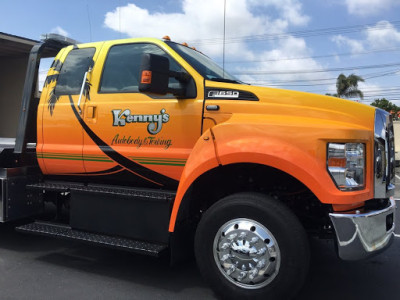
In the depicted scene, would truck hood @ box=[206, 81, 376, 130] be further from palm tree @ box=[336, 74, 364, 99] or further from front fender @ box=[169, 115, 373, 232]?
palm tree @ box=[336, 74, 364, 99]

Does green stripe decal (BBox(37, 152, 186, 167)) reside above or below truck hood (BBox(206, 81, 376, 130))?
below

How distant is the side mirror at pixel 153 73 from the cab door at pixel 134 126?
→ 1.28ft

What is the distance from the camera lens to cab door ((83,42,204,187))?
12.0 feet

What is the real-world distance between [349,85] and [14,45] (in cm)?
3153

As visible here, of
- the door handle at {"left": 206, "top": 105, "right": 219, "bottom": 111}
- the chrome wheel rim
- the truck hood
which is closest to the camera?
the chrome wheel rim

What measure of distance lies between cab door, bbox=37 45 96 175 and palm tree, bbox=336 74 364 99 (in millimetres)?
34132

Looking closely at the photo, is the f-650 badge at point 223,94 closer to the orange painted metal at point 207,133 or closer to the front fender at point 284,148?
the orange painted metal at point 207,133

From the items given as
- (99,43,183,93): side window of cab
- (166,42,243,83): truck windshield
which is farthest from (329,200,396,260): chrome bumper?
(99,43,183,93): side window of cab

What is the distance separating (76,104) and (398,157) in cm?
1953

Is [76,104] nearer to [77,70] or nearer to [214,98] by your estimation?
[77,70]

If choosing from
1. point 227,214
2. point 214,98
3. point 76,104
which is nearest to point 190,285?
point 227,214

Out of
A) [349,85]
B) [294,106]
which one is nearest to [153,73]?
[294,106]

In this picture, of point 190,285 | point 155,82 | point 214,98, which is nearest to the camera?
point 155,82

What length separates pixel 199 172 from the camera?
3.31m
